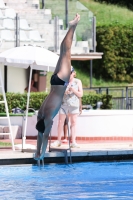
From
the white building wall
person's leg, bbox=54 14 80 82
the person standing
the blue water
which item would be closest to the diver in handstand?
person's leg, bbox=54 14 80 82

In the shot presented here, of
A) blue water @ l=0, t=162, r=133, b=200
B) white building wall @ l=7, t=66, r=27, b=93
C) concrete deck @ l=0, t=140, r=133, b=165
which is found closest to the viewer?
blue water @ l=0, t=162, r=133, b=200

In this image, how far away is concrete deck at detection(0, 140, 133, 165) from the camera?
52.9 ft

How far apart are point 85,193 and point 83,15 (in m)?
15.0

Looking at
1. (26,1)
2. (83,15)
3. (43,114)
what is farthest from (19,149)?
(26,1)

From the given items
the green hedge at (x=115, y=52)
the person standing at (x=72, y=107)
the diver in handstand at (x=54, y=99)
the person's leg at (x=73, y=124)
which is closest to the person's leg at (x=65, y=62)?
the diver in handstand at (x=54, y=99)

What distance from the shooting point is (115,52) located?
39500 millimetres

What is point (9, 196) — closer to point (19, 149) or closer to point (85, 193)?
point (85, 193)

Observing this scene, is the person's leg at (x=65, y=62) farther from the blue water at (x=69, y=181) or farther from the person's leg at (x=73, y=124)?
the person's leg at (x=73, y=124)

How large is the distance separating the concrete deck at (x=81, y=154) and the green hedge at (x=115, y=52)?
21.1m

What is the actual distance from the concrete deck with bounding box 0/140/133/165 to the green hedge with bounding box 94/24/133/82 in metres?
21.1

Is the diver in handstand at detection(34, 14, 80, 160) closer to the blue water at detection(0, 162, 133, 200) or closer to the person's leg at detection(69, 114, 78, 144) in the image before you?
the blue water at detection(0, 162, 133, 200)

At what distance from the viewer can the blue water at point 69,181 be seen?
512 inches

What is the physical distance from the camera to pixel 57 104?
8750mm

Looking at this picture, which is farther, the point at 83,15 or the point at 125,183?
the point at 83,15
